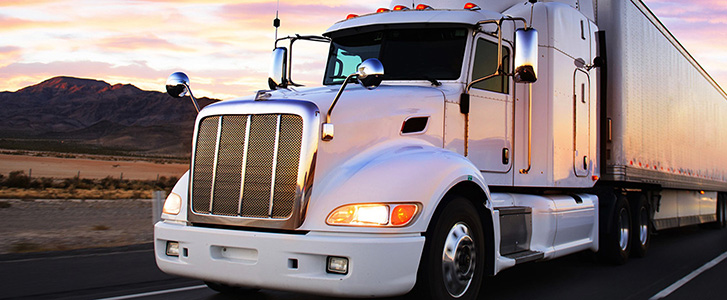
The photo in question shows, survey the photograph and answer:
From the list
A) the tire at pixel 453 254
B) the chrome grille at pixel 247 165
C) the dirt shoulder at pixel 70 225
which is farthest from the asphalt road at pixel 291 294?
the dirt shoulder at pixel 70 225

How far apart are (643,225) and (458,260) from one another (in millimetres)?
6643

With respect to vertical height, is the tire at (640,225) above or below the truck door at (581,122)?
below

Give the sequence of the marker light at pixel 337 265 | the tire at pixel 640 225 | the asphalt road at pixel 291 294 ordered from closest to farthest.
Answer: the marker light at pixel 337 265
the asphalt road at pixel 291 294
the tire at pixel 640 225

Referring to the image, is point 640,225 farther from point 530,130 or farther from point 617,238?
point 530,130

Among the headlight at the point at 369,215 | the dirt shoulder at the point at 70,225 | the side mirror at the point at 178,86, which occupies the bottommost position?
the dirt shoulder at the point at 70,225

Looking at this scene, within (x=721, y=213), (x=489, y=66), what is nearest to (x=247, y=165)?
(x=489, y=66)

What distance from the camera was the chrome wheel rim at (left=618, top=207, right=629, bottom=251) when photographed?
1027 cm

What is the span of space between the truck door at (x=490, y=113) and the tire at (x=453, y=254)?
0.94m

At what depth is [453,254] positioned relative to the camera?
5.81 metres

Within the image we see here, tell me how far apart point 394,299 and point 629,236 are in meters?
5.61

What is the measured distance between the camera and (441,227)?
5.66 meters

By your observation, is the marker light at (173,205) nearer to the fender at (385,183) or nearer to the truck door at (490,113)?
the fender at (385,183)

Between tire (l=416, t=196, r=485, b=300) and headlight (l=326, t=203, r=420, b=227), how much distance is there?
42cm

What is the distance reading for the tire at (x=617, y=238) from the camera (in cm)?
990
